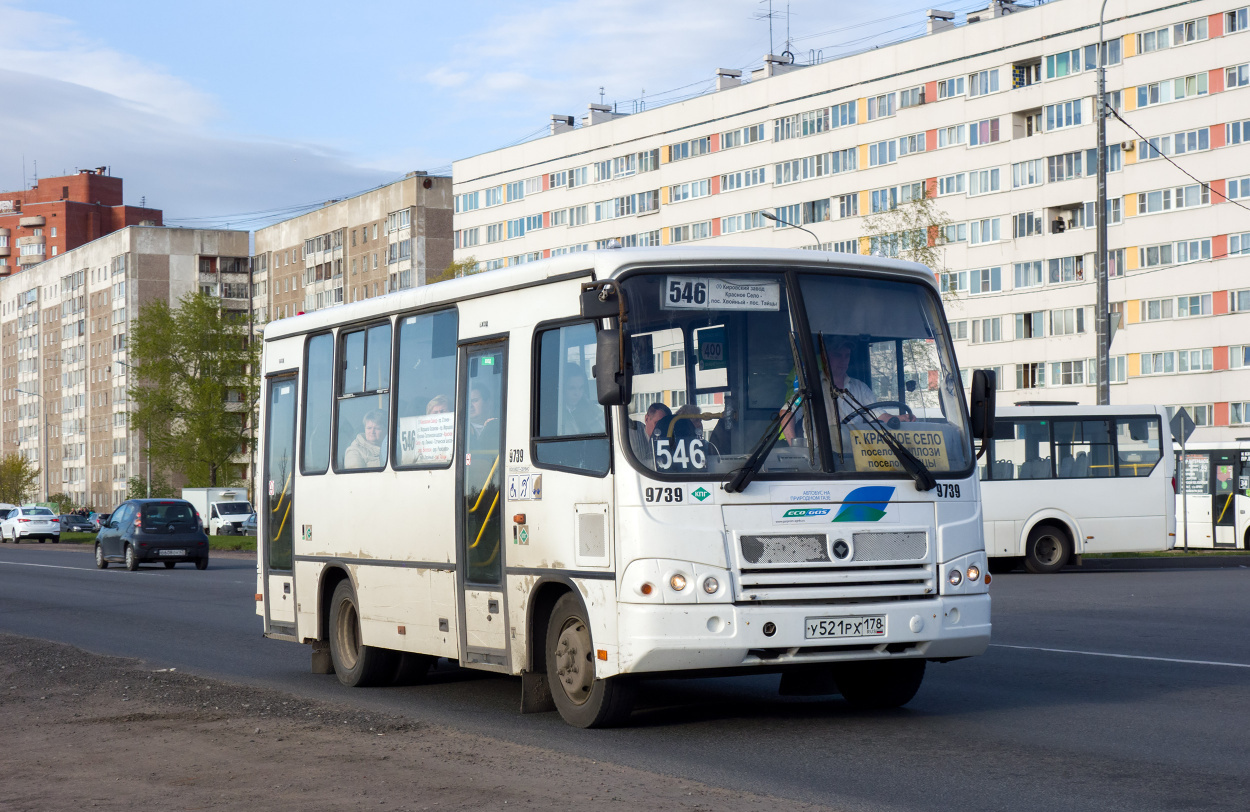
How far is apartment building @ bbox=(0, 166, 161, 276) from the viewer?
573 feet

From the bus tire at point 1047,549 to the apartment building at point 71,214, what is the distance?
155 meters

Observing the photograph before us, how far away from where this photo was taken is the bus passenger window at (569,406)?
32.2 feet

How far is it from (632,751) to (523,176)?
317 ft

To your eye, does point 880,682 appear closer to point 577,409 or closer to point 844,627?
point 844,627

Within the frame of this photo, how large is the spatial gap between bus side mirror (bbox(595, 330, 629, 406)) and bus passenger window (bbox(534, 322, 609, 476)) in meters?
0.41

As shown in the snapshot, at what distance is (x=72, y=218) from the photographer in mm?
175375

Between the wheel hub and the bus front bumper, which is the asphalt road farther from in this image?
the bus front bumper

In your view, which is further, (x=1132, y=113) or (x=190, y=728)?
(x=1132, y=113)

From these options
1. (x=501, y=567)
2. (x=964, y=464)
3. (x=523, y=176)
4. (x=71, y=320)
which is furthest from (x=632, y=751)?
(x=71, y=320)

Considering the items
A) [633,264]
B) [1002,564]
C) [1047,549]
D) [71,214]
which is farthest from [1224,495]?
[71,214]

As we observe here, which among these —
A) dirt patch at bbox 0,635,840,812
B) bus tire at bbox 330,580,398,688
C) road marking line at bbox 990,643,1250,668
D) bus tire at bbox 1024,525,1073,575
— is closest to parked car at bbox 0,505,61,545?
bus tire at bbox 1024,525,1073,575

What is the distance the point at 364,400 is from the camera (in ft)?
42.2

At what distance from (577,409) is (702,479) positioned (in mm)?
1044

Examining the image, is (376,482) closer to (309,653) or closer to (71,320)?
(309,653)
